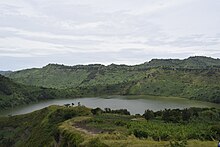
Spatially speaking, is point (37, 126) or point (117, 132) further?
point (37, 126)

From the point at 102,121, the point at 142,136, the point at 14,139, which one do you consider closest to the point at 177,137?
the point at 142,136

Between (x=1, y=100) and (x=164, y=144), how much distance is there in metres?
180

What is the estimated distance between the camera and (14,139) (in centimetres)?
8456

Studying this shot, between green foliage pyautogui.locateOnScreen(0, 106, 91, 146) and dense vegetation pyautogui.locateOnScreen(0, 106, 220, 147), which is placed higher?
dense vegetation pyautogui.locateOnScreen(0, 106, 220, 147)

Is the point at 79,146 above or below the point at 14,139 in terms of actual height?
above

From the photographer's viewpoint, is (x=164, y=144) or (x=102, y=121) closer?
(x=164, y=144)

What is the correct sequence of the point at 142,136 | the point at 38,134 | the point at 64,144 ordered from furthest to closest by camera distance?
the point at 38,134 → the point at 64,144 → the point at 142,136

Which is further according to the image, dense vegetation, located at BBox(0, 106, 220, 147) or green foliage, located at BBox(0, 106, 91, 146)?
green foliage, located at BBox(0, 106, 91, 146)

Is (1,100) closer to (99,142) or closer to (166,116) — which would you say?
(166,116)

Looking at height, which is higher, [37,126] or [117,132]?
[117,132]

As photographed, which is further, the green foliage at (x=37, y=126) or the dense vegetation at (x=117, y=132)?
the green foliage at (x=37, y=126)

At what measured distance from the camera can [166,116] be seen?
59094 mm

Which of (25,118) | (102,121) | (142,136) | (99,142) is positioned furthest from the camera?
(25,118)

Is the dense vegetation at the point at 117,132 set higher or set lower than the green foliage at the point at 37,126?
higher
